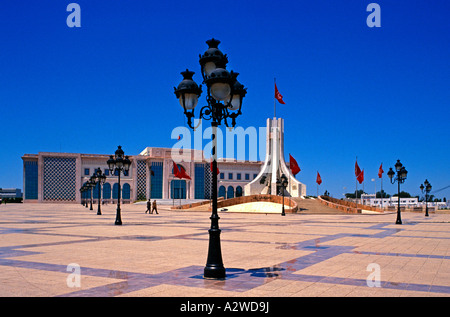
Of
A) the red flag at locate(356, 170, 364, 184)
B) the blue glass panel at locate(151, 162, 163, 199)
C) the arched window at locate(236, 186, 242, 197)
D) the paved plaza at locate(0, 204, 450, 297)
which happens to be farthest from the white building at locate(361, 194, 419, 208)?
the paved plaza at locate(0, 204, 450, 297)

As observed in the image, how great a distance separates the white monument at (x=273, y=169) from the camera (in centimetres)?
6756

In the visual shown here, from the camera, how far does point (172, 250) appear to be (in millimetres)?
12109

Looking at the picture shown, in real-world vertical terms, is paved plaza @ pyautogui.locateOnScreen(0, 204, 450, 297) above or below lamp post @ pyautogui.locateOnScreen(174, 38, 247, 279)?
below

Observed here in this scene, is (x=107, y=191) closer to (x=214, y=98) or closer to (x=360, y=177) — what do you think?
(x=360, y=177)

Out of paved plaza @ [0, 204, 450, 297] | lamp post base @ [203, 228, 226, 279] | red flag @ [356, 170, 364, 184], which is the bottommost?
paved plaza @ [0, 204, 450, 297]

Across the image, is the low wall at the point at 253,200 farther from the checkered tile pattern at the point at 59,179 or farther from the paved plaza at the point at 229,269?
the checkered tile pattern at the point at 59,179

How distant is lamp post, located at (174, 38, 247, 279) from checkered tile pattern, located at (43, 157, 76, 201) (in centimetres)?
9174

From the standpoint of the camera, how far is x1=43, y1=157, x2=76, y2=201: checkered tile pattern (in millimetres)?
92875

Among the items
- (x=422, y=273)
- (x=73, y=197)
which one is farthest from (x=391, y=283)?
(x=73, y=197)

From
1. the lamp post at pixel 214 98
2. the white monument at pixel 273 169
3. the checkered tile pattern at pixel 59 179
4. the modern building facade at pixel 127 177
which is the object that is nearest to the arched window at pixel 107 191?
the modern building facade at pixel 127 177

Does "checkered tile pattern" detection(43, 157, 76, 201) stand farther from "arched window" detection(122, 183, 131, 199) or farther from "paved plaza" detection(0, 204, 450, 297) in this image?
"paved plaza" detection(0, 204, 450, 297)

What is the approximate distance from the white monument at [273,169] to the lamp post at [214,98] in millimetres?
58680

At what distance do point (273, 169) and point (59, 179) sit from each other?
51.4 m

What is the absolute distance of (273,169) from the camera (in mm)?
68125
